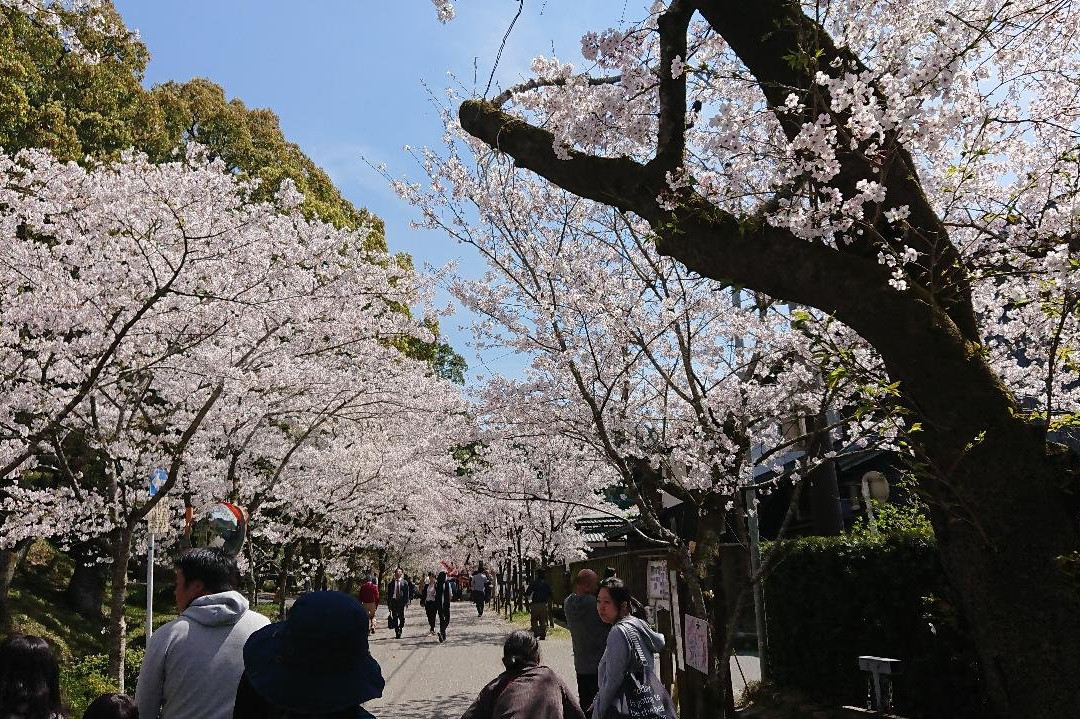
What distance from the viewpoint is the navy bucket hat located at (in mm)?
2061

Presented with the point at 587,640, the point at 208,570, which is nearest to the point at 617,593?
the point at 587,640

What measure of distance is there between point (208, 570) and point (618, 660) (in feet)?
7.97

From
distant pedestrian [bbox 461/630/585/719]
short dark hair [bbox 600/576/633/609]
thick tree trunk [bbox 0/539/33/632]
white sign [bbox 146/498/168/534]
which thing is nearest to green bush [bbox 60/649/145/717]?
white sign [bbox 146/498/168/534]

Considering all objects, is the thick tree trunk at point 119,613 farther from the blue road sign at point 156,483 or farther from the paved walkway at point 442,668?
the paved walkway at point 442,668

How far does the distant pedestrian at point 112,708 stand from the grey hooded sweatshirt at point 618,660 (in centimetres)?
269

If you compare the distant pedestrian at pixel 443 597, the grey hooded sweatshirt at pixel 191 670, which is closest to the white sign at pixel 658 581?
the grey hooded sweatshirt at pixel 191 670

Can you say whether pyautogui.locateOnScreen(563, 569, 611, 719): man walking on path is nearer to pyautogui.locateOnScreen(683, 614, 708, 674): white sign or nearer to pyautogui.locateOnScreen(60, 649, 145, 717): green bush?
pyautogui.locateOnScreen(683, 614, 708, 674): white sign

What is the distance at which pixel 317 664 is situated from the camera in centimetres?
210

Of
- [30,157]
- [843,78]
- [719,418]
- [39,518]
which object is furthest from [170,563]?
[843,78]

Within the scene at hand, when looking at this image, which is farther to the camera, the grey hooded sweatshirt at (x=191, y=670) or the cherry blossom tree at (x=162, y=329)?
the cherry blossom tree at (x=162, y=329)

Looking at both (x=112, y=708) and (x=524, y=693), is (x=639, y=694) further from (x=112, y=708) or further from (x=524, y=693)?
(x=112, y=708)

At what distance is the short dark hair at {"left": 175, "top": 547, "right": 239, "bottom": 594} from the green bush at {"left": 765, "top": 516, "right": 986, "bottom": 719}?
4.51 meters

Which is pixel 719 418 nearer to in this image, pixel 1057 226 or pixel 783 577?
pixel 783 577

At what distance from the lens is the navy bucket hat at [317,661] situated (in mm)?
2061
